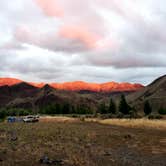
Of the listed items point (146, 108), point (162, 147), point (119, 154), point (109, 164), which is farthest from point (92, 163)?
point (146, 108)

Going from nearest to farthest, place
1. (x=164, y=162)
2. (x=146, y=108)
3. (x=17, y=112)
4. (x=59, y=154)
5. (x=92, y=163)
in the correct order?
(x=92, y=163)
(x=164, y=162)
(x=59, y=154)
(x=146, y=108)
(x=17, y=112)

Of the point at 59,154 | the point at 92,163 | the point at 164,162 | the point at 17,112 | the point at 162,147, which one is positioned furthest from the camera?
the point at 17,112

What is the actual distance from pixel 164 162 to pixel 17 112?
135 metres

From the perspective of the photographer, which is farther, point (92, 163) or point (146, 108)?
point (146, 108)

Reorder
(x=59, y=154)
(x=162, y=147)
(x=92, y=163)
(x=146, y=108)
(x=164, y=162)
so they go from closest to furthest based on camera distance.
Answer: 1. (x=92, y=163)
2. (x=164, y=162)
3. (x=59, y=154)
4. (x=162, y=147)
5. (x=146, y=108)

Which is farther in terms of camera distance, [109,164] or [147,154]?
[147,154]

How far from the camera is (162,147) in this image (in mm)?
30516

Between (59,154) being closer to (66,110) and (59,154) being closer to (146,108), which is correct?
(146,108)

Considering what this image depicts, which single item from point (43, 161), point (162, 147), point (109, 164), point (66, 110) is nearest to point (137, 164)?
point (109, 164)

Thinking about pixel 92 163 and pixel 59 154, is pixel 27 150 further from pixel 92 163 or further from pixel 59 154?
pixel 92 163

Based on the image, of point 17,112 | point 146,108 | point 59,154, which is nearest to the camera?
point 59,154

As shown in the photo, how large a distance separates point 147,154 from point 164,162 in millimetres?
3502

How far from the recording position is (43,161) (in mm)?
20922

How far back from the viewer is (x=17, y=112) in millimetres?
151125
